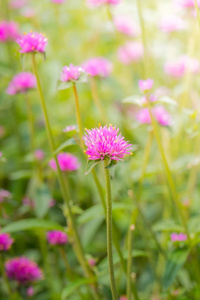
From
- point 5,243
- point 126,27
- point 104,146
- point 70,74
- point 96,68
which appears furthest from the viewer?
point 126,27

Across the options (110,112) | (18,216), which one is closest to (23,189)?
(18,216)

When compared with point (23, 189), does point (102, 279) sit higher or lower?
lower

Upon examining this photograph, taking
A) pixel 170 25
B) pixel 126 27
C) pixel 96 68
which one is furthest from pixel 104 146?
pixel 126 27

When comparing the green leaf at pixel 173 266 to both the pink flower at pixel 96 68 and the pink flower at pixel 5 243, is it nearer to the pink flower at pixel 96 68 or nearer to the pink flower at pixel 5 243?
the pink flower at pixel 5 243

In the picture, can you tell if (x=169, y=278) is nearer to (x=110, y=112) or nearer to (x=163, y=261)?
(x=163, y=261)

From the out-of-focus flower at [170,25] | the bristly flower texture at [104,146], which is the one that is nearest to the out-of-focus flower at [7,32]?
the out-of-focus flower at [170,25]

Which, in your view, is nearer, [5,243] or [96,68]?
[5,243]

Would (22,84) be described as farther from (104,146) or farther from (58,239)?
(104,146)
